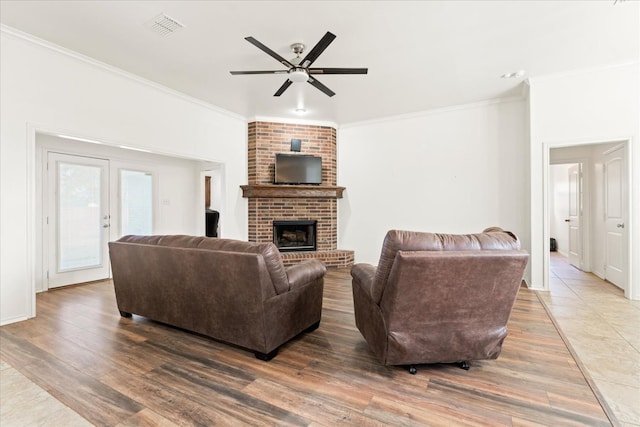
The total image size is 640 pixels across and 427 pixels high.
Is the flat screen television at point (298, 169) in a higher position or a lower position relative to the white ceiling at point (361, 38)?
lower

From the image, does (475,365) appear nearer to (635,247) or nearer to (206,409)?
(206,409)

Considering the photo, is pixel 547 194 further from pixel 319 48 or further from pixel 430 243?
pixel 319 48

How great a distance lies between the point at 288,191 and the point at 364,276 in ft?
11.9

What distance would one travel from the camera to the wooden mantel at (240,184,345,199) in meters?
5.63

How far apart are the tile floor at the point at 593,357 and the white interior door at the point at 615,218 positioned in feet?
1.04

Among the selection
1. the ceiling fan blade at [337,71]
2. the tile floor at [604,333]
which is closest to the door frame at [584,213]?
the tile floor at [604,333]

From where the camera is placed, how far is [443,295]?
6.21 ft

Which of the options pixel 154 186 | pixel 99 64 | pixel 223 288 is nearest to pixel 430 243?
pixel 223 288

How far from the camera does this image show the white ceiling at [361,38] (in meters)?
2.65

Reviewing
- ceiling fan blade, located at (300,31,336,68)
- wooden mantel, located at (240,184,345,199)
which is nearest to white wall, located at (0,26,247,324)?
wooden mantel, located at (240,184,345,199)

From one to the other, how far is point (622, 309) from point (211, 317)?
4.38 metres

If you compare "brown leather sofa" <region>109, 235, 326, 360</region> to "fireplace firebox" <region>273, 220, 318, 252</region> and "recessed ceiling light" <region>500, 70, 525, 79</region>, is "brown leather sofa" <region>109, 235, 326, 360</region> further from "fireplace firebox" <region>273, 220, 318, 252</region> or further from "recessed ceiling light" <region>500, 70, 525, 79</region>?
"recessed ceiling light" <region>500, 70, 525, 79</region>

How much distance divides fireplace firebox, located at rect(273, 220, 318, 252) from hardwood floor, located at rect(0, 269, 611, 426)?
316 cm

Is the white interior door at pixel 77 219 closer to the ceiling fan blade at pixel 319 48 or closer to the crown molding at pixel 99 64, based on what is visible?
the crown molding at pixel 99 64
